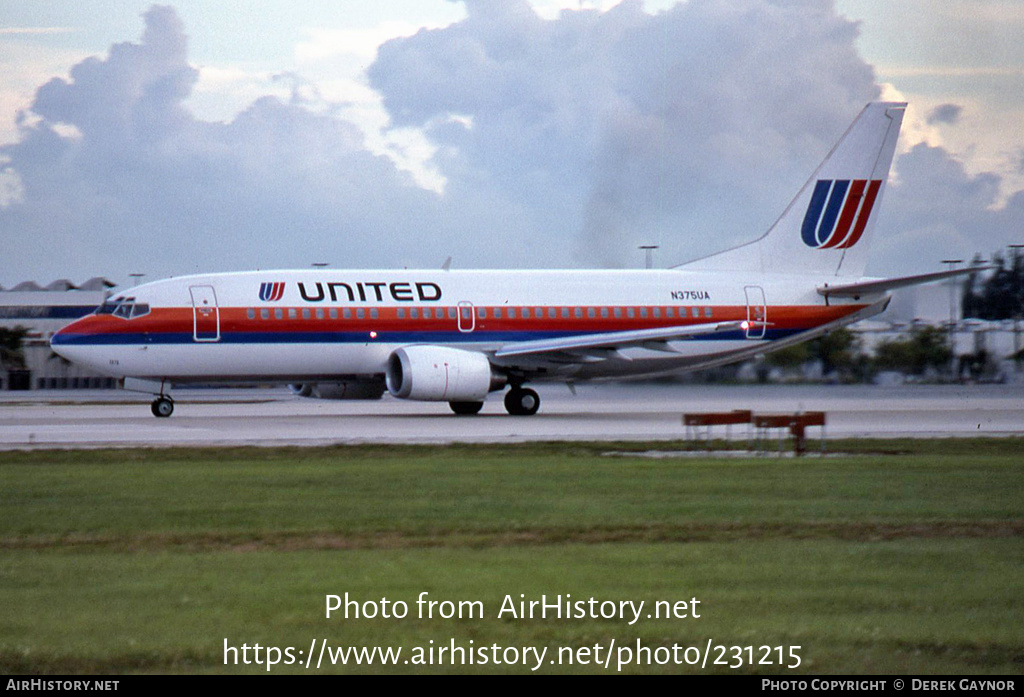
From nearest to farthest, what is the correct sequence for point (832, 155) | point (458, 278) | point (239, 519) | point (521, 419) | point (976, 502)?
point (239, 519)
point (976, 502)
point (521, 419)
point (458, 278)
point (832, 155)

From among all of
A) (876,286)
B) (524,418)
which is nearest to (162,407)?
(524,418)

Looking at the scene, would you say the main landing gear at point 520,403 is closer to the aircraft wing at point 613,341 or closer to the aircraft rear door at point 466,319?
the aircraft wing at point 613,341

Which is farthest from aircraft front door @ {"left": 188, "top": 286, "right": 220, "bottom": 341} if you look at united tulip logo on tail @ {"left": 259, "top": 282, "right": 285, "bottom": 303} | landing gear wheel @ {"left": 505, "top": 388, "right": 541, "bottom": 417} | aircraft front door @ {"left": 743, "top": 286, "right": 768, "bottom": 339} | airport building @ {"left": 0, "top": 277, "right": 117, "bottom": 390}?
airport building @ {"left": 0, "top": 277, "right": 117, "bottom": 390}

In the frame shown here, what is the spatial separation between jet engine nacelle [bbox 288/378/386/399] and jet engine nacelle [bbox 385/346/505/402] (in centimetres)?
184

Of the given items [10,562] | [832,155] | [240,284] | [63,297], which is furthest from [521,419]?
[63,297]

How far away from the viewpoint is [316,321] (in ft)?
110

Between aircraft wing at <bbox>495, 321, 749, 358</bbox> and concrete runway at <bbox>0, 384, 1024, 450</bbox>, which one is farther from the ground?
aircraft wing at <bbox>495, 321, 749, 358</bbox>

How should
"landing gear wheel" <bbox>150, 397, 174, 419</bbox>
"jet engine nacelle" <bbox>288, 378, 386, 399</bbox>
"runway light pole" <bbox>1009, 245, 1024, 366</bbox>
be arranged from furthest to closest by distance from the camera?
1. "runway light pole" <bbox>1009, 245, 1024, 366</bbox>
2. "jet engine nacelle" <bbox>288, 378, 386, 399</bbox>
3. "landing gear wheel" <bbox>150, 397, 174, 419</bbox>

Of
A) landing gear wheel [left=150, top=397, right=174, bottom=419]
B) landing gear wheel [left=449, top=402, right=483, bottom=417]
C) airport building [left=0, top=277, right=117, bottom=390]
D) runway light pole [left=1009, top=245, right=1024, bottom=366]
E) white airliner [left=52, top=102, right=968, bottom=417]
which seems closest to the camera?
white airliner [left=52, top=102, right=968, bottom=417]

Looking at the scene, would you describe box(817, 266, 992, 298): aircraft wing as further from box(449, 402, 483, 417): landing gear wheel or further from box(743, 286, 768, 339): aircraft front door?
box(449, 402, 483, 417): landing gear wheel

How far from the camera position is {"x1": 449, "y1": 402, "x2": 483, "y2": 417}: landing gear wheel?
35.4 meters
